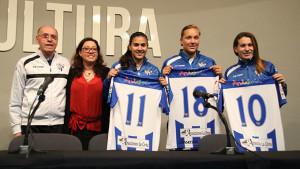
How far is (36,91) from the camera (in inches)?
108

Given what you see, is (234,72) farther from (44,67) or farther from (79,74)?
(44,67)

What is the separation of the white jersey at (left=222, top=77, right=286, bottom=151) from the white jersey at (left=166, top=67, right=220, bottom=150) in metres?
0.23

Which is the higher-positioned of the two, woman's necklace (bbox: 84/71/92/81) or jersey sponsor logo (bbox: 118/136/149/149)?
woman's necklace (bbox: 84/71/92/81)

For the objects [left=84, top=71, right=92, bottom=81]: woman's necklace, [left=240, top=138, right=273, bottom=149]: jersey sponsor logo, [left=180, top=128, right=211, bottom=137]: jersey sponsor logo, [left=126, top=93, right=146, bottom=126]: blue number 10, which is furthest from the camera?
[left=84, top=71, right=92, bottom=81]: woman's necklace

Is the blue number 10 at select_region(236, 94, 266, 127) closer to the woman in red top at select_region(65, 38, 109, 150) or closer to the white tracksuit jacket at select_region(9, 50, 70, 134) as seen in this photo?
the woman in red top at select_region(65, 38, 109, 150)

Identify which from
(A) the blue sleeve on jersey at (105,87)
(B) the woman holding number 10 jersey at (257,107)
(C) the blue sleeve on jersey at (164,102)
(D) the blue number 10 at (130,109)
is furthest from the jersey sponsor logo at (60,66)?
(B) the woman holding number 10 jersey at (257,107)

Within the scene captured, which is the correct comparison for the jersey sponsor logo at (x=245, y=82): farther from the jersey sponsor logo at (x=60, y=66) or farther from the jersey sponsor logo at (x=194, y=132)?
the jersey sponsor logo at (x=60, y=66)

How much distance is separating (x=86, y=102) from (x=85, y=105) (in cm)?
3

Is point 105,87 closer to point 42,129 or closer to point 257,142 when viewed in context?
point 42,129

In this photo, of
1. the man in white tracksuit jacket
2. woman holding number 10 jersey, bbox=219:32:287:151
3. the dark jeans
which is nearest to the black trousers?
the man in white tracksuit jacket

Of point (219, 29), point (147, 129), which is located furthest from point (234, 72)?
point (219, 29)

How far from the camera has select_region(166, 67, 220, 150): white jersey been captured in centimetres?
272

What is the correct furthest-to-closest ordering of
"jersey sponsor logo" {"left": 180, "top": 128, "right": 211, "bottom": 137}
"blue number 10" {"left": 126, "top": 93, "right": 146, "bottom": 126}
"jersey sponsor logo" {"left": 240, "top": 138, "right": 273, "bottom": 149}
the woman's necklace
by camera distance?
the woman's necklace
"jersey sponsor logo" {"left": 180, "top": 128, "right": 211, "bottom": 137}
"blue number 10" {"left": 126, "top": 93, "right": 146, "bottom": 126}
"jersey sponsor logo" {"left": 240, "top": 138, "right": 273, "bottom": 149}

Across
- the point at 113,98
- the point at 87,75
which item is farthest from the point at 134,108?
the point at 87,75
